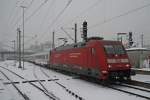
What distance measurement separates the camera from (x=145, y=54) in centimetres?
3300

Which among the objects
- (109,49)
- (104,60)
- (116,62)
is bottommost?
(116,62)

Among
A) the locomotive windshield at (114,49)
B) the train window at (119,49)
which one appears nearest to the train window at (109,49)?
the locomotive windshield at (114,49)

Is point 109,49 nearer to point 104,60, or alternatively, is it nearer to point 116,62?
point 116,62

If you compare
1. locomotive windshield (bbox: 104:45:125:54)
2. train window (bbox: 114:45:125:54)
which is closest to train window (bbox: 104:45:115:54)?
A: locomotive windshield (bbox: 104:45:125:54)

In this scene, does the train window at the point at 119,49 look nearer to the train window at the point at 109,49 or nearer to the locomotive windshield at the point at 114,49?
the locomotive windshield at the point at 114,49

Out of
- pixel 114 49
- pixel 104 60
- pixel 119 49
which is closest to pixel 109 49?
pixel 114 49

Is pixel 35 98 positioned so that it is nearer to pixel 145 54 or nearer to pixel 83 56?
pixel 83 56

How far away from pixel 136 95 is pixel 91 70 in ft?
17.3

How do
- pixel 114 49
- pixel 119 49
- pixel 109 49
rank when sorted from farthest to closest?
pixel 119 49 → pixel 114 49 → pixel 109 49

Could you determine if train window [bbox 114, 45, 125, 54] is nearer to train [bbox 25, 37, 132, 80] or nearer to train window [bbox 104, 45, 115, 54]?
train [bbox 25, 37, 132, 80]

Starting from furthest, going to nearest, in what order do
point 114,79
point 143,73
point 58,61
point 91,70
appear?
point 58,61
point 143,73
point 91,70
point 114,79

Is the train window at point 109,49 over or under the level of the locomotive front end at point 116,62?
over

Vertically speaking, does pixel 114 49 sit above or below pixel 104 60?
above

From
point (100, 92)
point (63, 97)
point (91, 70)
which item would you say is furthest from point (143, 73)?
point (63, 97)
